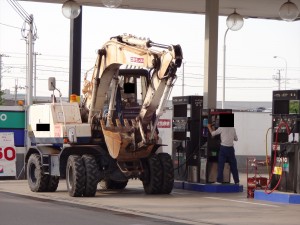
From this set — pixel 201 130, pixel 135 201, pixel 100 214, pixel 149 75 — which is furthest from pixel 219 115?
pixel 100 214

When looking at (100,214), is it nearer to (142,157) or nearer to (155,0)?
(142,157)

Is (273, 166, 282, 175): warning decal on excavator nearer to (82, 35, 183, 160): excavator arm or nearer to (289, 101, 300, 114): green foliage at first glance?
(289, 101, 300, 114): green foliage

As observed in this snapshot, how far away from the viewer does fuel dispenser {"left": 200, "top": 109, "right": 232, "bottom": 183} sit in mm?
22891

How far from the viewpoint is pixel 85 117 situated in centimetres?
2288

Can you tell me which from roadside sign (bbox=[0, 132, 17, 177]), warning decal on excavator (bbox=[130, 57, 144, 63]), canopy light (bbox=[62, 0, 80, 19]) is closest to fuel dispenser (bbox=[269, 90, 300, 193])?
warning decal on excavator (bbox=[130, 57, 144, 63])

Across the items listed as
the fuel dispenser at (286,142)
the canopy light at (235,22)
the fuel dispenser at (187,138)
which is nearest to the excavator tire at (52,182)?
the fuel dispenser at (187,138)

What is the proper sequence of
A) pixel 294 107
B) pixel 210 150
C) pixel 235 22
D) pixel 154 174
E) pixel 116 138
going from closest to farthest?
pixel 294 107
pixel 116 138
pixel 154 174
pixel 210 150
pixel 235 22

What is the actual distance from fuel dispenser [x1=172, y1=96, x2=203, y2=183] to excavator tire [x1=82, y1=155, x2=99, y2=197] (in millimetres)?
3664

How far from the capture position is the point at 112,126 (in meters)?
21.4

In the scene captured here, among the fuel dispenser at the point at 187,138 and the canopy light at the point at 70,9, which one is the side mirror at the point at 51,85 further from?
the fuel dispenser at the point at 187,138

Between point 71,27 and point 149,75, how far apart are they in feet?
22.5

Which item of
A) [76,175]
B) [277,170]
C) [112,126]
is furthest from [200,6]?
[76,175]

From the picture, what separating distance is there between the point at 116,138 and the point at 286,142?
4.21 metres

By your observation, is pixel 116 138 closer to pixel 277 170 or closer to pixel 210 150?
pixel 210 150
